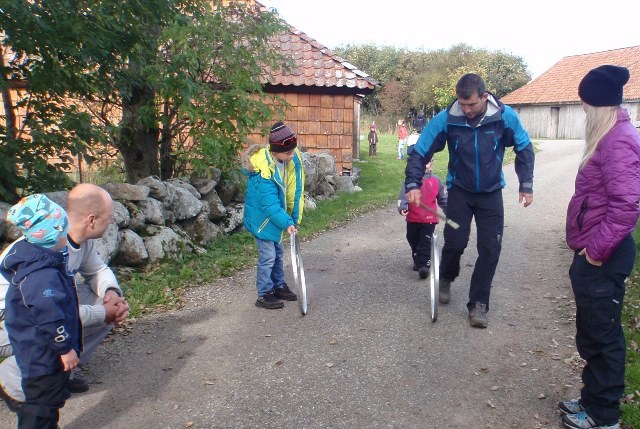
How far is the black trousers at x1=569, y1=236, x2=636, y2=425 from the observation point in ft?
11.8

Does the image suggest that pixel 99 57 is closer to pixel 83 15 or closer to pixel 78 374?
pixel 83 15

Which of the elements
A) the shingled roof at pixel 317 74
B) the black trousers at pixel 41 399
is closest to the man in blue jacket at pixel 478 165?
the black trousers at pixel 41 399

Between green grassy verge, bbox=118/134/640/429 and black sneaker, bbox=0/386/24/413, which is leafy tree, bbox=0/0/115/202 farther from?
black sneaker, bbox=0/386/24/413

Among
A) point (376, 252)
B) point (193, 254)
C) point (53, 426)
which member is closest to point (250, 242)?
point (193, 254)

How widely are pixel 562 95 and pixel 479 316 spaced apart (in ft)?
148

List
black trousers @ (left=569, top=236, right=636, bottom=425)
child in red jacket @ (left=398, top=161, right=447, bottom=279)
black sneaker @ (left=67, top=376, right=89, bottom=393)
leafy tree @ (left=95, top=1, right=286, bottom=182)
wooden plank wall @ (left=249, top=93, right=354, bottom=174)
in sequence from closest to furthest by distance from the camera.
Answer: black trousers @ (left=569, top=236, right=636, bottom=425)
black sneaker @ (left=67, top=376, right=89, bottom=393)
child in red jacket @ (left=398, top=161, right=447, bottom=279)
leafy tree @ (left=95, top=1, right=286, bottom=182)
wooden plank wall @ (left=249, top=93, right=354, bottom=174)

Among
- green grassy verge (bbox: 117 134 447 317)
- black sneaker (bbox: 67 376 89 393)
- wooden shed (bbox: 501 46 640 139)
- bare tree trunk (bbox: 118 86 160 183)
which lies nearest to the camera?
black sneaker (bbox: 67 376 89 393)

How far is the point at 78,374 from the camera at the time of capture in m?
4.54

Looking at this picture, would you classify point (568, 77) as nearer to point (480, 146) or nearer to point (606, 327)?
point (480, 146)

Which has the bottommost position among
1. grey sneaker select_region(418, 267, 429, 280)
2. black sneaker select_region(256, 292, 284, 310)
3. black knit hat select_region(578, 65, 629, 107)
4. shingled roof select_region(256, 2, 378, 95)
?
black sneaker select_region(256, 292, 284, 310)

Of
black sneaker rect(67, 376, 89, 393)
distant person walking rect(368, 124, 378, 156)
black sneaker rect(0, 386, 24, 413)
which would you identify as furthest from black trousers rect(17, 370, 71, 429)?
distant person walking rect(368, 124, 378, 156)

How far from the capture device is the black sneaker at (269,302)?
20.0ft

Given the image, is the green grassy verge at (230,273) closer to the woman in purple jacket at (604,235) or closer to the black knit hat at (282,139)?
the woman in purple jacket at (604,235)

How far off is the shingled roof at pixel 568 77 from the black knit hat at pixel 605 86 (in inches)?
1704
